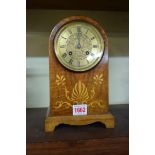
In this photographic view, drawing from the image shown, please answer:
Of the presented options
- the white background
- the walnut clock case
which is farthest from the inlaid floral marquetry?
the white background

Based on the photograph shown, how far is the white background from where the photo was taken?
0.36 meters

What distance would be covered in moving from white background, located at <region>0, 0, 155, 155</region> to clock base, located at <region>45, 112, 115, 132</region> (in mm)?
381

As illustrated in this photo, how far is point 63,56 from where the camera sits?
828mm

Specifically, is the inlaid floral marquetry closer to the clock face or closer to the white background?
the clock face

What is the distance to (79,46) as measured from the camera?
2.76 feet

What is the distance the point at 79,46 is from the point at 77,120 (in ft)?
0.90

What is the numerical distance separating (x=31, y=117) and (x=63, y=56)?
358 mm
